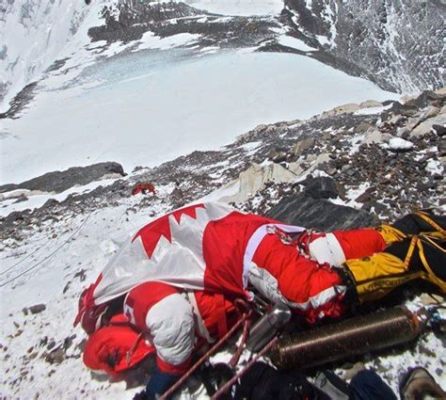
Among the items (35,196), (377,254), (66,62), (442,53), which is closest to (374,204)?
(377,254)

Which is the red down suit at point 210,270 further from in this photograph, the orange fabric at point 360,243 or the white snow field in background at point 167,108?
the white snow field in background at point 167,108

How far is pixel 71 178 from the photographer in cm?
1614

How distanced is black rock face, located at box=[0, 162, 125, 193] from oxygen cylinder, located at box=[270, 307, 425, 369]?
43.6ft

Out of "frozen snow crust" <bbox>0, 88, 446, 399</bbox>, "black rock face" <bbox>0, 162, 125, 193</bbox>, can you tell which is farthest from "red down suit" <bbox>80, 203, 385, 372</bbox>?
"black rock face" <bbox>0, 162, 125, 193</bbox>

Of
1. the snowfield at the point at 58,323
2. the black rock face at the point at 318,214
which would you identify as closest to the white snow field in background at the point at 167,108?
the snowfield at the point at 58,323

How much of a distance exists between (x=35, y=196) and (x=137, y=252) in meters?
11.9

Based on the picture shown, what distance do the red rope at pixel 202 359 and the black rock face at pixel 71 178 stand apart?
41.7 ft

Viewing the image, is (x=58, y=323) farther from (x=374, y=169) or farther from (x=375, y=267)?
(x=374, y=169)

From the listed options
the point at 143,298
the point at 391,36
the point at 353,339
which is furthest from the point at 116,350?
the point at 391,36

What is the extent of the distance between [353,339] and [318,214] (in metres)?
1.84

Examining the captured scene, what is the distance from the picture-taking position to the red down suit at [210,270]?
9.07 ft

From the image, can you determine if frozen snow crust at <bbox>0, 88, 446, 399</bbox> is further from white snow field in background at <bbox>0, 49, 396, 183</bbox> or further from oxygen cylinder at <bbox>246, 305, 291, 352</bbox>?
white snow field in background at <bbox>0, 49, 396, 183</bbox>

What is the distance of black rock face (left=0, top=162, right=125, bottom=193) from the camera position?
601 inches

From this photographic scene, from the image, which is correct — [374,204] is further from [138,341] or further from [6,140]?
[6,140]
